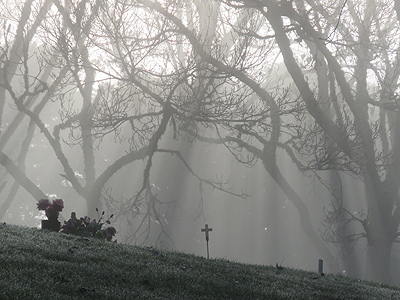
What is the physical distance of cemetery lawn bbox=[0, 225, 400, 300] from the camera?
7.31 m

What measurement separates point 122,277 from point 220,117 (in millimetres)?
14412

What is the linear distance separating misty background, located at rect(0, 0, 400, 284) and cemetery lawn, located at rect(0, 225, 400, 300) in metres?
4.99

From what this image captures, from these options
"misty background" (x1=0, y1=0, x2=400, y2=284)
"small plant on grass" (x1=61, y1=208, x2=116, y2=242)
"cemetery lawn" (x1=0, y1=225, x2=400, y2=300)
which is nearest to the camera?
"cemetery lawn" (x1=0, y1=225, x2=400, y2=300)

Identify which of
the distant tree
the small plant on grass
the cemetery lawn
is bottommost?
the cemetery lawn

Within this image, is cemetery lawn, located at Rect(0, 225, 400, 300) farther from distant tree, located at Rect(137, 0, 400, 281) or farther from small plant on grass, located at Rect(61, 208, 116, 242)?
distant tree, located at Rect(137, 0, 400, 281)

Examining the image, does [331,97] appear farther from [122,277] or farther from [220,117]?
[122,277]

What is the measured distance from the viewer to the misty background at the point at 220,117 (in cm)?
2095

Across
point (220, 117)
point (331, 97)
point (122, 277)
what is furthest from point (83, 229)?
point (331, 97)

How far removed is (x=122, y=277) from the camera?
8336mm

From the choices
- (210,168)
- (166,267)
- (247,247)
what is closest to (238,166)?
(210,168)

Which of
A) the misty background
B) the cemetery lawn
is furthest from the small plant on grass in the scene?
the misty background

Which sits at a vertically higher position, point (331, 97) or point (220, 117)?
point (331, 97)

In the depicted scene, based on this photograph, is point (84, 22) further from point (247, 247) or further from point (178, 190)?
point (247, 247)

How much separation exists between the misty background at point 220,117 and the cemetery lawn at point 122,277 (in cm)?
499
